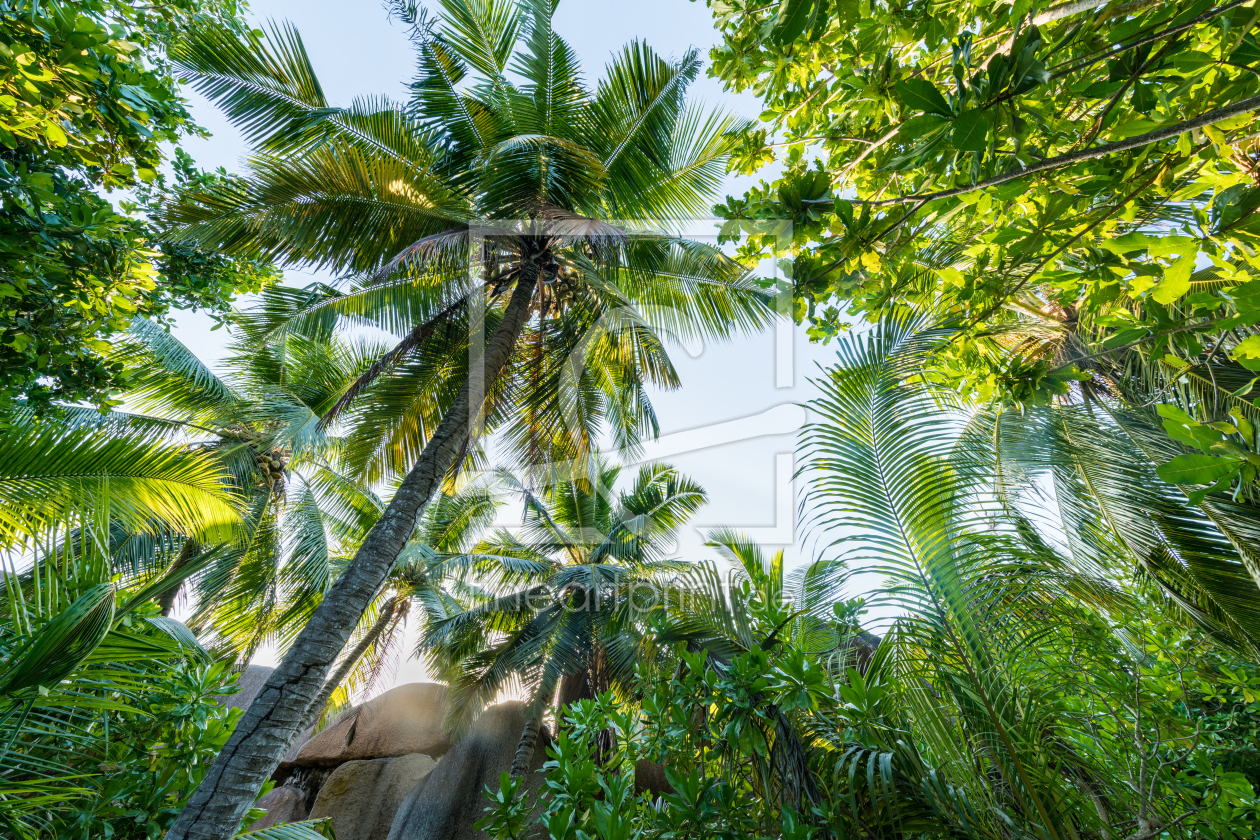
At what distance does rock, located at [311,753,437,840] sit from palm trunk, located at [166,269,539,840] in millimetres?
8375

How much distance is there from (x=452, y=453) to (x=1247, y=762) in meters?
5.74

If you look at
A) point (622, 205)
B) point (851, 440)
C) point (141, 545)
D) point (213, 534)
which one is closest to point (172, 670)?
point (213, 534)

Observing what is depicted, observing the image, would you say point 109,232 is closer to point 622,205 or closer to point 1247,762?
point 622,205

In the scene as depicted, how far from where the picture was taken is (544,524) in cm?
1022

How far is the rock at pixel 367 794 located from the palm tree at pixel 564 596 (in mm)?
2511

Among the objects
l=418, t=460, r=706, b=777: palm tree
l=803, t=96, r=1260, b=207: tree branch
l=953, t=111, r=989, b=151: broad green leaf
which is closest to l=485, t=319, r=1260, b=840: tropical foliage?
l=803, t=96, r=1260, b=207: tree branch

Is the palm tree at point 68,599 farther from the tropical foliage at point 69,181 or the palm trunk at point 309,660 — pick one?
the palm trunk at point 309,660

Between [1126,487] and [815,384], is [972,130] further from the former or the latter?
[1126,487]

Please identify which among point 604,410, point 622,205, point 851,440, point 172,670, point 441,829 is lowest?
→ point 441,829

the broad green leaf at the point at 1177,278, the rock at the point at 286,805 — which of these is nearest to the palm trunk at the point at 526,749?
the rock at the point at 286,805

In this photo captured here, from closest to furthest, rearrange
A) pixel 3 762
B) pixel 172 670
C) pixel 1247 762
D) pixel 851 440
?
pixel 3 762
pixel 172 670
pixel 851 440
pixel 1247 762

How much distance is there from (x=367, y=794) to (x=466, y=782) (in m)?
2.46

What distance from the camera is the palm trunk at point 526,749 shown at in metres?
8.19

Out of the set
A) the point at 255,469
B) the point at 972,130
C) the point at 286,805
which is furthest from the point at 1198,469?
the point at 286,805
